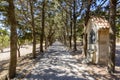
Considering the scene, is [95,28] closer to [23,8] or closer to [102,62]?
[102,62]

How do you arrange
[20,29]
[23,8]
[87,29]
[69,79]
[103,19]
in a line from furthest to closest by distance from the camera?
1. [20,29]
2. [23,8]
3. [87,29]
4. [103,19]
5. [69,79]

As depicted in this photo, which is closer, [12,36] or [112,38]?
[12,36]

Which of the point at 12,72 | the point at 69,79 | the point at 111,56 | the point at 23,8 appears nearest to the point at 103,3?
the point at 111,56

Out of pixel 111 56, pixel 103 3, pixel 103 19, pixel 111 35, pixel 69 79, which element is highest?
pixel 103 3

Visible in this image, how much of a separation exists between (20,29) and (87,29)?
954 cm

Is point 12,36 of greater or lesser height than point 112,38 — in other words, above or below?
above

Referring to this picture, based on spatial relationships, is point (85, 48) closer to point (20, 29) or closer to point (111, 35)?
point (111, 35)

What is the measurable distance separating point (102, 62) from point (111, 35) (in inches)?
154

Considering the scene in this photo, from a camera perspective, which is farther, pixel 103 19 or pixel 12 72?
pixel 103 19

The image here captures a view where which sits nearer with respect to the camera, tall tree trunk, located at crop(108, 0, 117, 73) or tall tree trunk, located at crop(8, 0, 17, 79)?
tall tree trunk, located at crop(8, 0, 17, 79)

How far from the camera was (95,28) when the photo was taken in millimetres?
13992

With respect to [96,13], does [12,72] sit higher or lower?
lower

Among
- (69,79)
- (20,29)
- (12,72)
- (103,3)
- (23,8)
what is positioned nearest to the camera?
(69,79)

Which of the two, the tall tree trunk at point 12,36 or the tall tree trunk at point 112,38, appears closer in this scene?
the tall tree trunk at point 12,36
